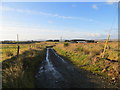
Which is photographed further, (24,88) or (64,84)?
(64,84)

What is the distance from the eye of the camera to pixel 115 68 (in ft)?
33.1

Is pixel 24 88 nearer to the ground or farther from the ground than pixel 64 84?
farther from the ground

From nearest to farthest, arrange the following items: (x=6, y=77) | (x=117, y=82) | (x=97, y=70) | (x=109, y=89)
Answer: (x=6, y=77) < (x=109, y=89) < (x=117, y=82) < (x=97, y=70)

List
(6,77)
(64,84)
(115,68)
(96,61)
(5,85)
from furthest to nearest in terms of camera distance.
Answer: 1. (96,61)
2. (115,68)
3. (64,84)
4. (6,77)
5. (5,85)

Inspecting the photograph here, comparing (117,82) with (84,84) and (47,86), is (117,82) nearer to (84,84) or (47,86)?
(84,84)

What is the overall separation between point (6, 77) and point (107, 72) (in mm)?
8413

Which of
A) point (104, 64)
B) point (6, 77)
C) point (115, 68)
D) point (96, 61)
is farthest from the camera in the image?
point (96, 61)

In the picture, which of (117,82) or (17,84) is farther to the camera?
(117,82)

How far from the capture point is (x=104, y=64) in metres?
11.7

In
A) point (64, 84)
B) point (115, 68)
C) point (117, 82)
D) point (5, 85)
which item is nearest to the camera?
point (5, 85)

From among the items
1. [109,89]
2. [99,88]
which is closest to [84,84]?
[99,88]

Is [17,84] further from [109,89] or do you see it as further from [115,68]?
[115,68]

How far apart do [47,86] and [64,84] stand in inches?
44.9

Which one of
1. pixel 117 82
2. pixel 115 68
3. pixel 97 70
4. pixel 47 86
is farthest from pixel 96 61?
pixel 47 86
